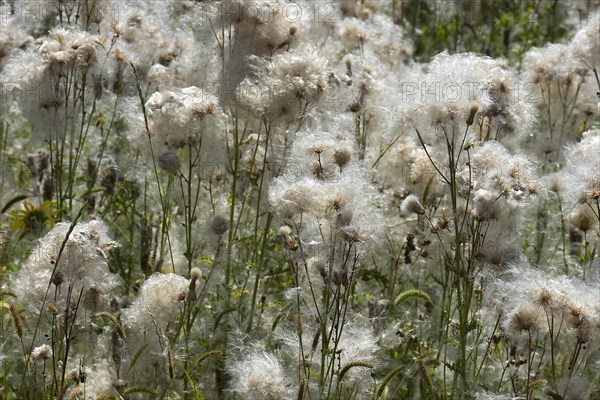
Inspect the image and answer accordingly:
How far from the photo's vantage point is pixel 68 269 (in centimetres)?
358

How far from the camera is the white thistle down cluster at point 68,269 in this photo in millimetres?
3574

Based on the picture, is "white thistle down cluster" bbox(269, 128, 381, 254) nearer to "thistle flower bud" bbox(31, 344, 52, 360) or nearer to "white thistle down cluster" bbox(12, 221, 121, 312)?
"white thistle down cluster" bbox(12, 221, 121, 312)

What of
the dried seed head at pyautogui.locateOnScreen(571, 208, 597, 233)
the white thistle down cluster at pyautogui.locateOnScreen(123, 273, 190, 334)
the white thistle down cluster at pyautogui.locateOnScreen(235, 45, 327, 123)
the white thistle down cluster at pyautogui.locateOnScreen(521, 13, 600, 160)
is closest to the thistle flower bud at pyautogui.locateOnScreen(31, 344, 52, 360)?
the white thistle down cluster at pyautogui.locateOnScreen(123, 273, 190, 334)

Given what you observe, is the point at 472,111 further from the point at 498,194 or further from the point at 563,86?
the point at 563,86

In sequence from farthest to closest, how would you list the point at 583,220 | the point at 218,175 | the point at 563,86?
the point at 563,86, the point at 218,175, the point at 583,220

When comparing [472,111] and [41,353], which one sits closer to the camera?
[41,353]

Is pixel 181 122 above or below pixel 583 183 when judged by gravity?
above

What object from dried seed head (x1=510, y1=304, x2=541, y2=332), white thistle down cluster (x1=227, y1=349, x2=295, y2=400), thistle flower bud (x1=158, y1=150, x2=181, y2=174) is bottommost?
white thistle down cluster (x1=227, y1=349, x2=295, y2=400)

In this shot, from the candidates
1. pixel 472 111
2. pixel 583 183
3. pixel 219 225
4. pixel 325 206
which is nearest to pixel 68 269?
pixel 325 206

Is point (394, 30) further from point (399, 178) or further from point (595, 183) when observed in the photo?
point (595, 183)

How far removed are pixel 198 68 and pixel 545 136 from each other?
79.4 inches

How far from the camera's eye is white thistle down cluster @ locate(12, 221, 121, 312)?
3.57 meters

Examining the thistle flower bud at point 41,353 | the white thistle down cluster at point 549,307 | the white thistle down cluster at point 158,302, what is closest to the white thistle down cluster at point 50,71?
the white thistle down cluster at point 158,302

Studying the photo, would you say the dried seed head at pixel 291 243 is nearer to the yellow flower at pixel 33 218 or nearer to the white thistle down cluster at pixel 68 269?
the white thistle down cluster at pixel 68 269
